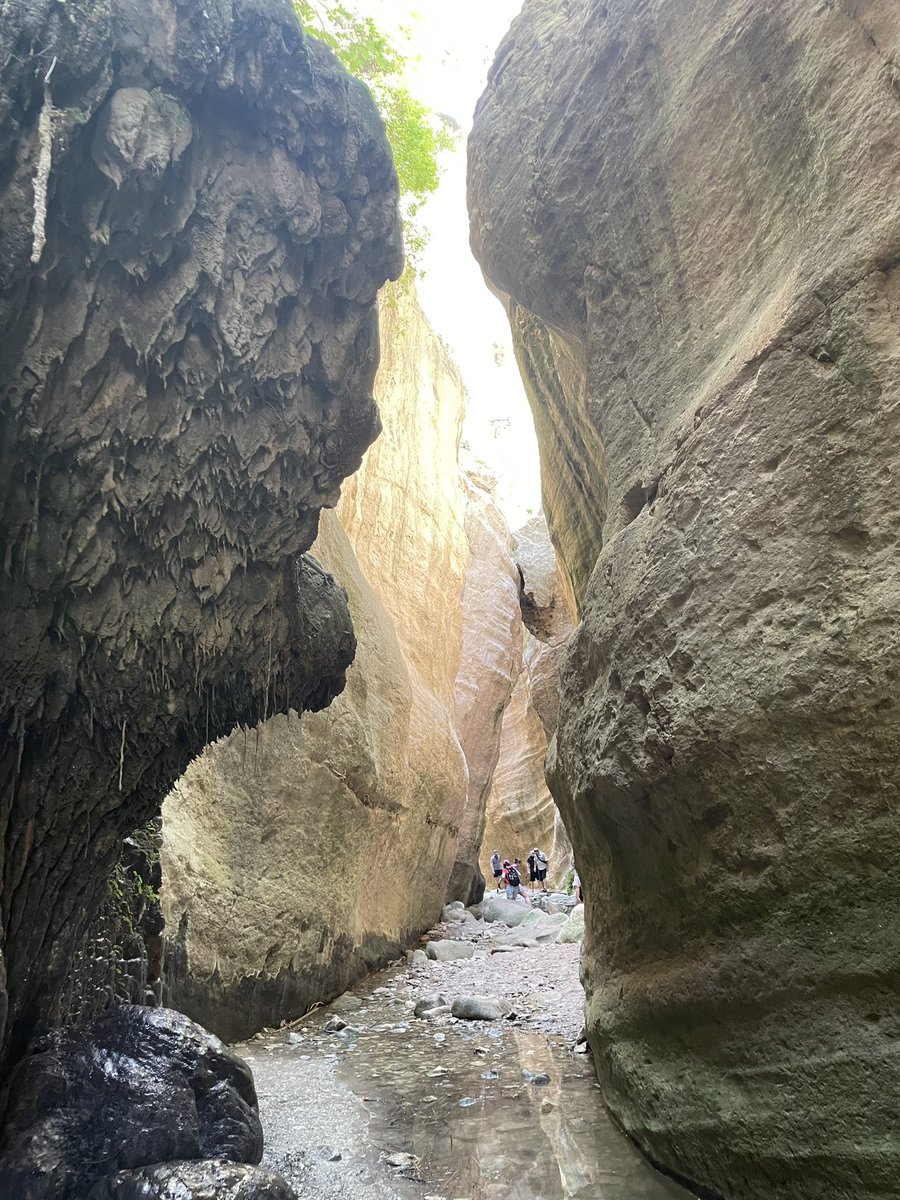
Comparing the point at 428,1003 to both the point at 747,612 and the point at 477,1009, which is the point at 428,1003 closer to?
the point at 477,1009

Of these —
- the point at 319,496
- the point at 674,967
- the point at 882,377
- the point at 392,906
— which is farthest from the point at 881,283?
the point at 392,906

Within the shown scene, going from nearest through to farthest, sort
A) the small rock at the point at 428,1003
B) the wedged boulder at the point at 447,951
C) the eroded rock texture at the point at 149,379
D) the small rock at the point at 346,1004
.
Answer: the eroded rock texture at the point at 149,379 < the small rock at the point at 428,1003 < the small rock at the point at 346,1004 < the wedged boulder at the point at 447,951

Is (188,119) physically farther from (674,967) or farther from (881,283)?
(674,967)

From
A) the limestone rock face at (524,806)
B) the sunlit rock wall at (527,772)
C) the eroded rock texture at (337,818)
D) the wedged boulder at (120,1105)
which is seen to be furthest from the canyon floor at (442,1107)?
the limestone rock face at (524,806)

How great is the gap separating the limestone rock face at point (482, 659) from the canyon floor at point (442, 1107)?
10.5 metres

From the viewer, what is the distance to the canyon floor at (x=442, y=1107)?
3934 mm

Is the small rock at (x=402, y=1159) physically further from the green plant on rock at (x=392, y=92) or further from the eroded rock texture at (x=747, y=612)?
the green plant on rock at (x=392, y=92)

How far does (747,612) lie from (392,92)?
33.0 ft

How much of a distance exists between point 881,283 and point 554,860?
91.3ft

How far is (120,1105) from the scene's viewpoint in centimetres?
369

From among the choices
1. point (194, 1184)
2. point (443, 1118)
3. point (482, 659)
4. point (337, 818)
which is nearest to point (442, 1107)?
point (443, 1118)

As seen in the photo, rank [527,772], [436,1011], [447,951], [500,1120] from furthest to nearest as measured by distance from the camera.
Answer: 1. [527,772]
2. [447,951]
3. [436,1011]
4. [500,1120]

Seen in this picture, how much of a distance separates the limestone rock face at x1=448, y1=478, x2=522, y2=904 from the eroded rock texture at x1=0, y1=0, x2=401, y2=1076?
47.9 feet

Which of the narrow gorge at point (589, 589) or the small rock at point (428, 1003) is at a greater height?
the narrow gorge at point (589, 589)
